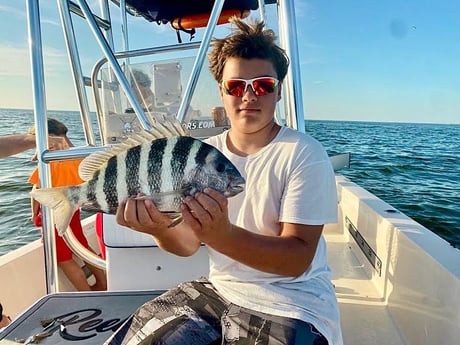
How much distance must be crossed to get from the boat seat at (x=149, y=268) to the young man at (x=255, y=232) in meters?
0.66

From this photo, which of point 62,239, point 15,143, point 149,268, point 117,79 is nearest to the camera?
point 117,79

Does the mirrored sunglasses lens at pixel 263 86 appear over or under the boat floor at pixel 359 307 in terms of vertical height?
over

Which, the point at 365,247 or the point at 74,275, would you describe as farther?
the point at 365,247

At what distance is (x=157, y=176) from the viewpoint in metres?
1.19

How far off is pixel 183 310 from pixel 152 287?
87cm

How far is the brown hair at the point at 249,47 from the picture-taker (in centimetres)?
149

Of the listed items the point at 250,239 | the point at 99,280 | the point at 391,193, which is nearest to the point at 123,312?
the point at 250,239

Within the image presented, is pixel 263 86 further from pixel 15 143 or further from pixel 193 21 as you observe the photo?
pixel 193 21

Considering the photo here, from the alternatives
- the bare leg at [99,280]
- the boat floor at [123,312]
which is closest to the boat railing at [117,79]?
the boat floor at [123,312]

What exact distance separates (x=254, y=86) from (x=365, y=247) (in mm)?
2383

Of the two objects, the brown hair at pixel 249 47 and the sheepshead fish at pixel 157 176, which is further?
the brown hair at pixel 249 47

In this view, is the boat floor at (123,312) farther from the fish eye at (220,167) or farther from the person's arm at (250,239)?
the fish eye at (220,167)

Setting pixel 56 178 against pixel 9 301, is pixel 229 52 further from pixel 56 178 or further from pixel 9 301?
pixel 9 301

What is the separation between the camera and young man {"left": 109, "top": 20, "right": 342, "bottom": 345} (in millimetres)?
1269
